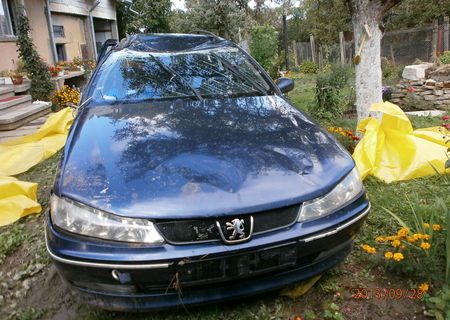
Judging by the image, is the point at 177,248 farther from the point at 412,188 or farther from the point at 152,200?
the point at 412,188

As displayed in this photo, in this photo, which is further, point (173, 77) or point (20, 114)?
point (20, 114)

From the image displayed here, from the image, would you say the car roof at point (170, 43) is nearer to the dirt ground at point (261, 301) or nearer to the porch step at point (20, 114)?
the dirt ground at point (261, 301)

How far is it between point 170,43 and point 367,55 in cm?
207

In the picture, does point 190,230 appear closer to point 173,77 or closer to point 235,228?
point 235,228

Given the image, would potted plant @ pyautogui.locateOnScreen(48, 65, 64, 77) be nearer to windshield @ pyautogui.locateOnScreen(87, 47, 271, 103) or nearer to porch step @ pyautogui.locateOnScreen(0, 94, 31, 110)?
porch step @ pyautogui.locateOnScreen(0, 94, 31, 110)

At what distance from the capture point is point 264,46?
911 centimetres

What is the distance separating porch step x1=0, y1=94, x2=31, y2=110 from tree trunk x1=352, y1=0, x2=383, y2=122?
5.96 metres

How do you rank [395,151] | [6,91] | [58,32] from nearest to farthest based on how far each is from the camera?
[395,151], [6,91], [58,32]

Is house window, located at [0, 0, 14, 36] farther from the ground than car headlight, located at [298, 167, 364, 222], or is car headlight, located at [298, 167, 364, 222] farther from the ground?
house window, located at [0, 0, 14, 36]

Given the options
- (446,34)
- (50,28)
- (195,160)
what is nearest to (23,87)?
(50,28)

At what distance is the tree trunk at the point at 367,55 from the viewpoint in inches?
143

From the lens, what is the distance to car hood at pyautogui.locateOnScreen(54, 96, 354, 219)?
5.16 ft

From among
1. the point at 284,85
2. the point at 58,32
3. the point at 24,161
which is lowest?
the point at 24,161

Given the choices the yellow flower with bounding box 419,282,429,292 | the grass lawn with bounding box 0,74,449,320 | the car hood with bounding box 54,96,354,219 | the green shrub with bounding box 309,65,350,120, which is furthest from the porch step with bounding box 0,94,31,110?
the yellow flower with bounding box 419,282,429,292
